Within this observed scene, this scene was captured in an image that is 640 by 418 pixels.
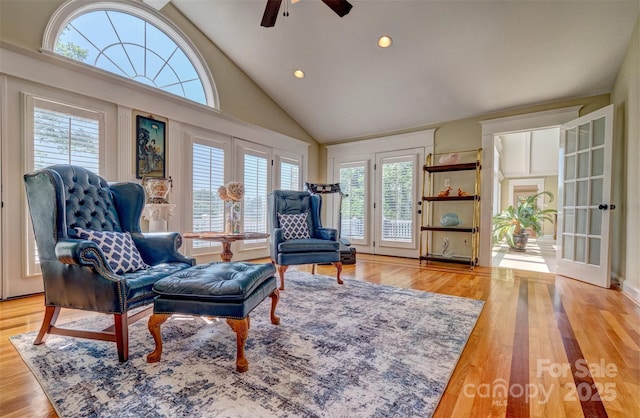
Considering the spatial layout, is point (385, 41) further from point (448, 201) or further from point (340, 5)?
point (448, 201)

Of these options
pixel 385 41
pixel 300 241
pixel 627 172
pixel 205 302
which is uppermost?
pixel 385 41

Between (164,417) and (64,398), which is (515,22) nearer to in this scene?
(164,417)

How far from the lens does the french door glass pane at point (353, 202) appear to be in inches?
227

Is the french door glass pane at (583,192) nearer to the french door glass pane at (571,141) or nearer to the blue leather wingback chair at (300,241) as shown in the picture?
the french door glass pane at (571,141)

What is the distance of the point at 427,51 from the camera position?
142 inches

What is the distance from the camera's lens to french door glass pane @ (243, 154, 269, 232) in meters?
4.71

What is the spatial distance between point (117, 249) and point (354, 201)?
4505mm

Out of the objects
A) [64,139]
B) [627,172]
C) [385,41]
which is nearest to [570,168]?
[627,172]

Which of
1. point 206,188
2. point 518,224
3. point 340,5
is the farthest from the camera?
point 518,224

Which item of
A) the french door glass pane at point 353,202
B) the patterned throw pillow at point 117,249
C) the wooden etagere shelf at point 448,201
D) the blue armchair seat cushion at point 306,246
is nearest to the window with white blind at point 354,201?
the french door glass pane at point 353,202

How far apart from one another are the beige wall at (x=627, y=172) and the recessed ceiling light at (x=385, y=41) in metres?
2.49

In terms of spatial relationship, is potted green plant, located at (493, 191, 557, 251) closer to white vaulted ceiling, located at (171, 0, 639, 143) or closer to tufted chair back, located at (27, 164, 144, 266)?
white vaulted ceiling, located at (171, 0, 639, 143)

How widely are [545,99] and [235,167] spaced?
4.71 m

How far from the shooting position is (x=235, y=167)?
4.50 m
